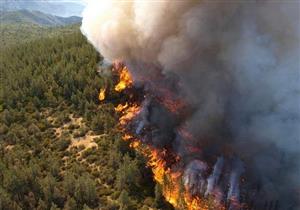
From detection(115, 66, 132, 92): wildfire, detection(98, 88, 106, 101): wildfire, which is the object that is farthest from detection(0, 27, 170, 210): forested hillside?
detection(115, 66, 132, 92): wildfire

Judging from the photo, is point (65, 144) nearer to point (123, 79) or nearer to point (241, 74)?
point (123, 79)

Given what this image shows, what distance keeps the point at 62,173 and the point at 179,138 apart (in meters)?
18.2

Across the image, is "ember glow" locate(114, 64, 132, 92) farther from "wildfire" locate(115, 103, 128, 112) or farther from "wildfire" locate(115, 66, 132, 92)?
"wildfire" locate(115, 103, 128, 112)

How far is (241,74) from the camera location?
53.8 metres

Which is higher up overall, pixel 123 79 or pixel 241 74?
pixel 123 79

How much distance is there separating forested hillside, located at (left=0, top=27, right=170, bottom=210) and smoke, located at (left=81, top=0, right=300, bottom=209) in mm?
10623

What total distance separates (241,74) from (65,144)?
3266 cm

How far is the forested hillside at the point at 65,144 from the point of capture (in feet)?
191

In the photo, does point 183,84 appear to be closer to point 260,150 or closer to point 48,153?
point 260,150

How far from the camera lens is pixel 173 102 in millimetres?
65938

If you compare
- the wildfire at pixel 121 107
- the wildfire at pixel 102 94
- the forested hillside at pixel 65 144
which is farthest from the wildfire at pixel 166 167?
the wildfire at pixel 102 94

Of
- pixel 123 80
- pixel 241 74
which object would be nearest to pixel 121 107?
pixel 123 80

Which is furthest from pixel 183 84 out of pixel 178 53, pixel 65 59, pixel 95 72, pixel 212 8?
pixel 65 59

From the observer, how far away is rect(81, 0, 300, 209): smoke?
4994 cm
